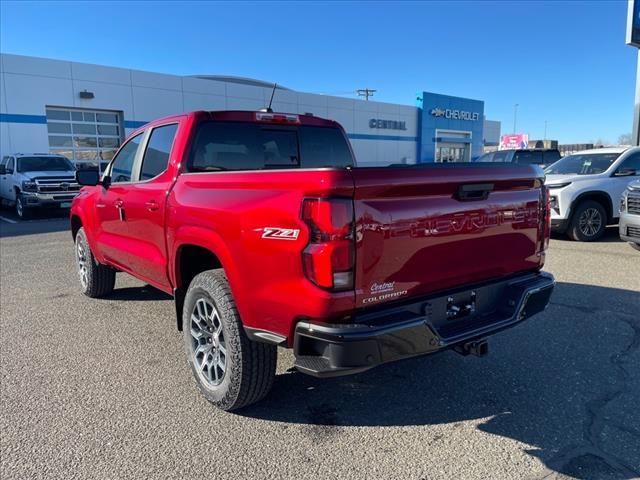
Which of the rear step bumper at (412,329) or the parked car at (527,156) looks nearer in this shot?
the rear step bumper at (412,329)

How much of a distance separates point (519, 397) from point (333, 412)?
1.31m

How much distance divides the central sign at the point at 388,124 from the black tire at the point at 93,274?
97.6ft

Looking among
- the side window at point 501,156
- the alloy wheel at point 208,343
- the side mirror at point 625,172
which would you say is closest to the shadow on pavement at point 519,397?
the alloy wheel at point 208,343

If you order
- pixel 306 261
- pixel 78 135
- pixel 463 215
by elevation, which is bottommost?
pixel 306 261

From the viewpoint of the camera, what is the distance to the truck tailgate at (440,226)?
248 cm

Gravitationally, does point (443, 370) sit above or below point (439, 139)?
below

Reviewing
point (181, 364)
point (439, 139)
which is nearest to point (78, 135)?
point (181, 364)

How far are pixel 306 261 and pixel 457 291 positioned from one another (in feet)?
3.46

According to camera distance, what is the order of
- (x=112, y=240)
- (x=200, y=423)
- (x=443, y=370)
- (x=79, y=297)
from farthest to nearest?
1. (x=79, y=297)
2. (x=112, y=240)
3. (x=443, y=370)
4. (x=200, y=423)

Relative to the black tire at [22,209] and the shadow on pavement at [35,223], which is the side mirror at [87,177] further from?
the black tire at [22,209]

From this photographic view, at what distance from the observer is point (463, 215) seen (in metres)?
2.88

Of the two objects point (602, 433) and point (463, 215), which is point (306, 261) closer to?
point (463, 215)

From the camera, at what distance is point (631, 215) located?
7648 mm

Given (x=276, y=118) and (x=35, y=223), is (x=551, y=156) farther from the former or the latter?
(x=35, y=223)
